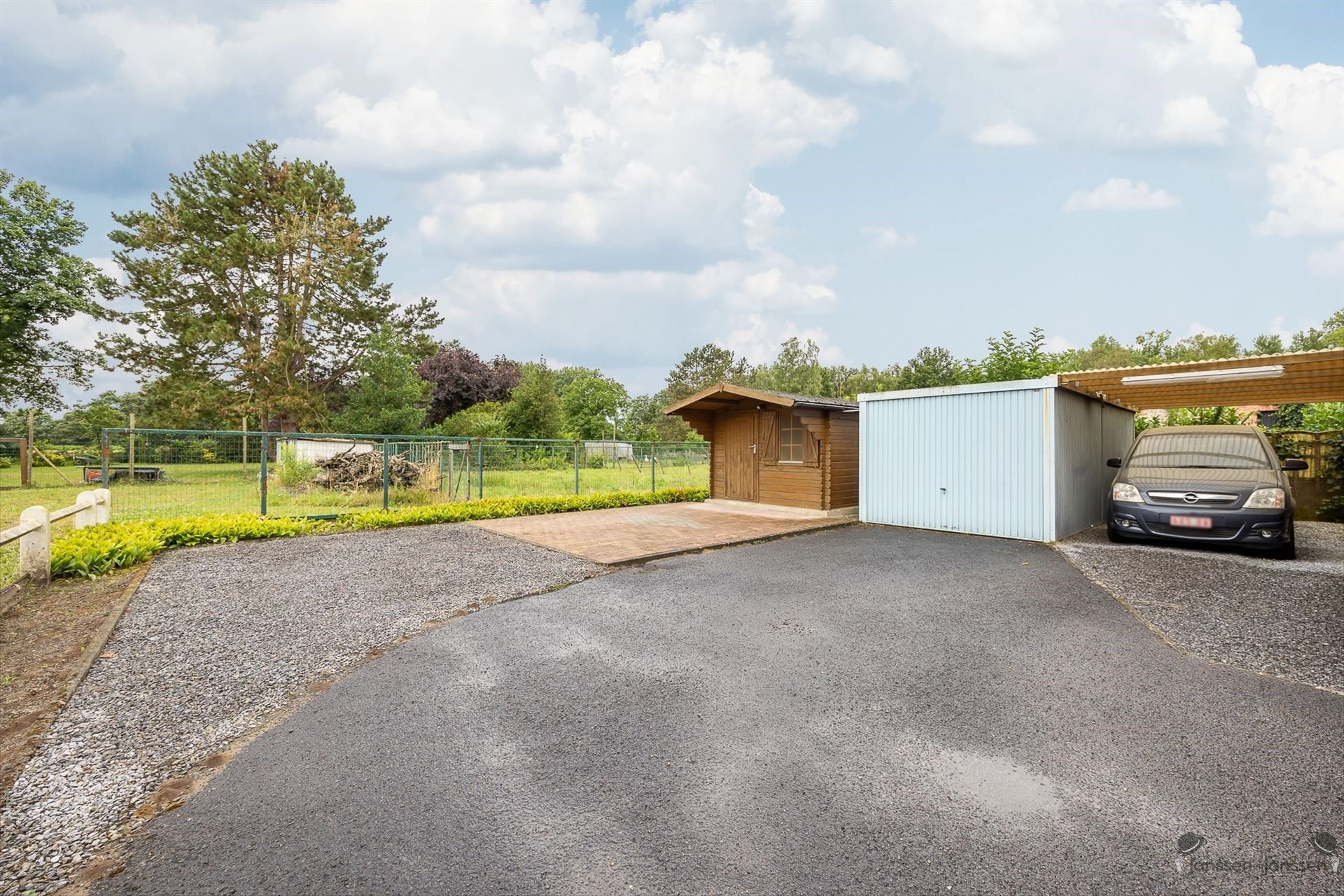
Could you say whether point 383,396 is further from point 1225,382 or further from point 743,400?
point 1225,382

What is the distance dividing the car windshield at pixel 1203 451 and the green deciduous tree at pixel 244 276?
24.5 meters

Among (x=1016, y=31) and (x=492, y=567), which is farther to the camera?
(x=1016, y=31)

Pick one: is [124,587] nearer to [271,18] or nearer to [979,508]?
[271,18]

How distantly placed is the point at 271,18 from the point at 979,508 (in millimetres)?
13760

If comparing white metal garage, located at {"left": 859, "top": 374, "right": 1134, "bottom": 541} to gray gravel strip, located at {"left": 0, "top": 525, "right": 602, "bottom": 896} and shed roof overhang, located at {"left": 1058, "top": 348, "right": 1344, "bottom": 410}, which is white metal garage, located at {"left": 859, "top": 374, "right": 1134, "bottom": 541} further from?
gray gravel strip, located at {"left": 0, "top": 525, "right": 602, "bottom": 896}

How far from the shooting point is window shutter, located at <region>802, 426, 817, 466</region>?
1162 centimetres

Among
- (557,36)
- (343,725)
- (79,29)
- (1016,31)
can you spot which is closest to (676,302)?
(557,36)

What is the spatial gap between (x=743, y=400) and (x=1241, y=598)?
8.63m

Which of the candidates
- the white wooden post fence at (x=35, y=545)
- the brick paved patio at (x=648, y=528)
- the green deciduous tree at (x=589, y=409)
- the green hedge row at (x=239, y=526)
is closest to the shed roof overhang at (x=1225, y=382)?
the brick paved patio at (x=648, y=528)

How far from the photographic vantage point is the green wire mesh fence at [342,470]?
888cm

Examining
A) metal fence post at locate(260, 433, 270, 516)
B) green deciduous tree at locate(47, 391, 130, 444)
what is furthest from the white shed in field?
green deciduous tree at locate(47, 391, 130, 444)

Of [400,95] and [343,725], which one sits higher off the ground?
[400,95]

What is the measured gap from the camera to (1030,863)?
190 centimetres

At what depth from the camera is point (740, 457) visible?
1336 cm
